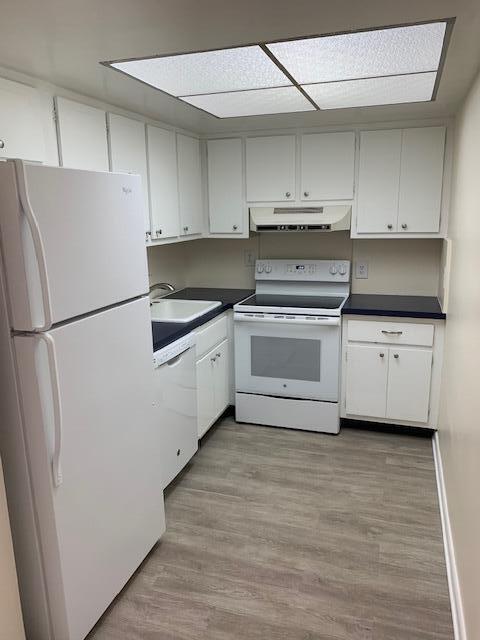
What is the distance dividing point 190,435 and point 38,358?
1610 millimetres

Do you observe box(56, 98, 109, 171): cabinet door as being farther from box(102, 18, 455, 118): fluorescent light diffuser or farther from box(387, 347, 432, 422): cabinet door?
box(387, 347, 432, 422): cabinet door

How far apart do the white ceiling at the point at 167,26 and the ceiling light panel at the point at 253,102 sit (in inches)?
20.4

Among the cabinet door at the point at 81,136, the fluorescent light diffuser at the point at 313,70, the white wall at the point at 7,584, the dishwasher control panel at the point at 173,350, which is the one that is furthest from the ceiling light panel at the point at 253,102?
the white wall at the point at 7,584

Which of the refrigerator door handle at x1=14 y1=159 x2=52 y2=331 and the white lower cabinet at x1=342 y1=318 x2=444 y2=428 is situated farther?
the white lower cabinet at x1=342 y1=318 x2=444 y2=428

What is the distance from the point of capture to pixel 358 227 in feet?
11.6

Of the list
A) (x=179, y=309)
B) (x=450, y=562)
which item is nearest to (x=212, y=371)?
(x=179, y=309)

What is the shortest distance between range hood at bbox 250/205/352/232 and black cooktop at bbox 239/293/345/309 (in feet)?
1.72

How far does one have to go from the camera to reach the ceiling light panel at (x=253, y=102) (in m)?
2.53

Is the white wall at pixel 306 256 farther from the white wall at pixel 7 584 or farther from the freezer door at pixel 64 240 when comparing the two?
the white wall at pixel 7 584

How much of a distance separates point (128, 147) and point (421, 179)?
1.95 m

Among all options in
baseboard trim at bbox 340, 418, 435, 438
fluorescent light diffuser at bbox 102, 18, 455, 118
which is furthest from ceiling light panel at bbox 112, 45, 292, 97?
baseboard trim at bbox 340, 418, 435, 438

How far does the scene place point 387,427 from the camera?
11.7 feet

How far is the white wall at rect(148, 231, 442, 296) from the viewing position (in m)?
3.73

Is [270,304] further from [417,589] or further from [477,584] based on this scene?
[477,584]
